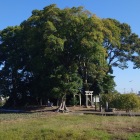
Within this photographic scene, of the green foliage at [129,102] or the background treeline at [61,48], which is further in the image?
the background treeline at [61,48]

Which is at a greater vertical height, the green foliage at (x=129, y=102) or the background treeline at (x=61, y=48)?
the background treeline at (x=61, y=48)

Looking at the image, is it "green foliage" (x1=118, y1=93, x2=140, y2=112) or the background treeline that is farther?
the background treeline

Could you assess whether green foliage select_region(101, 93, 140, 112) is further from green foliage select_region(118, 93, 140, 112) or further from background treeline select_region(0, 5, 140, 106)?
background treeline select_region(0, 5, 140, 106)

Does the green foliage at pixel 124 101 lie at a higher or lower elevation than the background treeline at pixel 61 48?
lower

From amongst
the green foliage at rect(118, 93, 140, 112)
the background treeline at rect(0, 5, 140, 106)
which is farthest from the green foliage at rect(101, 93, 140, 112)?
the background treeline at rect(0, 5, 140, 106)

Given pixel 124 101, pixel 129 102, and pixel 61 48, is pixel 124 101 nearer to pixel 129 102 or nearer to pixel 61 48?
pixel 129 102

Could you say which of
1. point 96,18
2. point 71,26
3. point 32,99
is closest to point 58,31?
point 71,26

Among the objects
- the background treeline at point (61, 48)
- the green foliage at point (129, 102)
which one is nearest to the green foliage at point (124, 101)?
the green foliage at point (129, 102)

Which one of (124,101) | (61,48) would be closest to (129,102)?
(124,101)

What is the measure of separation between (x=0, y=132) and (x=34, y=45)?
→ 20458 mm

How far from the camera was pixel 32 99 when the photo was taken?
53.6 m

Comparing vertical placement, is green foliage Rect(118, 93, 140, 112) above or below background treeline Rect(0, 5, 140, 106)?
below

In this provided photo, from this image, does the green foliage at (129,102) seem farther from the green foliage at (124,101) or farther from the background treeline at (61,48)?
the background treeline at (61,48)

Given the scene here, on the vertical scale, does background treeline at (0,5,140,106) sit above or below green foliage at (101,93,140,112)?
above
